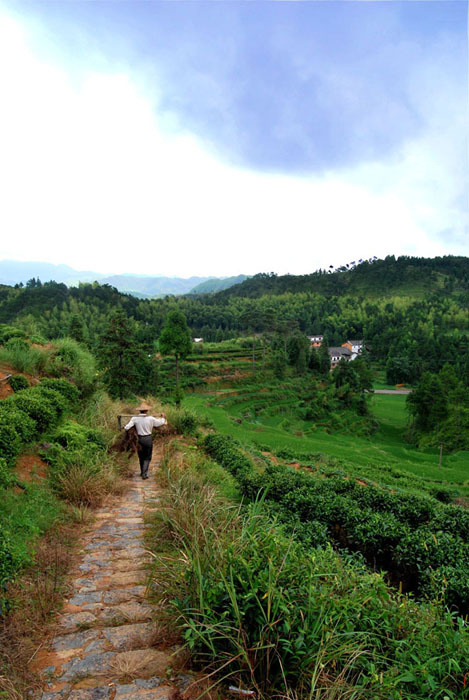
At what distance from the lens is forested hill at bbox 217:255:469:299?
11412 centimetres

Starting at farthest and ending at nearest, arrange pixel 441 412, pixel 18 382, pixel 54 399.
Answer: pixel 441 412 < pixel 18 382 < pixel 54 399

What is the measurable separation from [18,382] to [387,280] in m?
129

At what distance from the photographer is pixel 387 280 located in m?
121

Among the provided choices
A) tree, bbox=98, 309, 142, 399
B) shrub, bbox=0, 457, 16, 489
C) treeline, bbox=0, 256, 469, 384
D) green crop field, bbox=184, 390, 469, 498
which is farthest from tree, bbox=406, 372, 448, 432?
shrub, bbox=0, 457, 16, 489

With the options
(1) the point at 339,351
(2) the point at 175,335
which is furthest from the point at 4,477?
(1) the point at 339,351

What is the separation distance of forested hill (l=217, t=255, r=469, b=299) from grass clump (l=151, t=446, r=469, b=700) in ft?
394

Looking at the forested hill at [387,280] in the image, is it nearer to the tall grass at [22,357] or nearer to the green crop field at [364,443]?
the green crop field at [364,443]

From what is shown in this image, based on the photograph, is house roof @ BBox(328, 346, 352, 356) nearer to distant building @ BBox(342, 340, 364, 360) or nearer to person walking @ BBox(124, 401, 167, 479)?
distant building @ BBox(342, 340, 364, 360)

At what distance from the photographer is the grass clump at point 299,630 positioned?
1.83m

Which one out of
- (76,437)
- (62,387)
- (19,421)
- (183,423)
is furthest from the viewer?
(183,423)

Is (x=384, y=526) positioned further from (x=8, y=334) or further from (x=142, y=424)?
(x=8, y=334)

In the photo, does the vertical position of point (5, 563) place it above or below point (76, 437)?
above

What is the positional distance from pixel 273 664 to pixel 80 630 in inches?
51.7

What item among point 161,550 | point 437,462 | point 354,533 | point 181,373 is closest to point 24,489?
point 161,550
